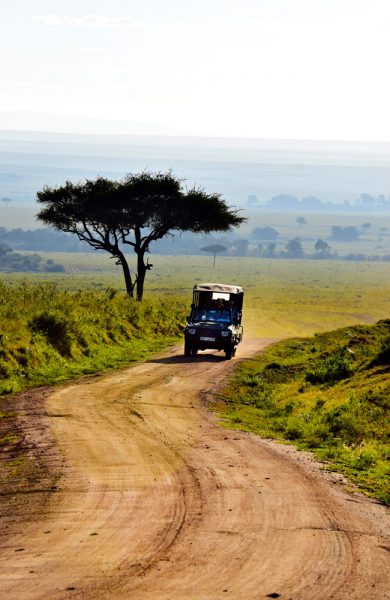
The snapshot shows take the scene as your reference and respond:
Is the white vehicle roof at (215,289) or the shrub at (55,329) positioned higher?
the white vehicle roof at (215,289)

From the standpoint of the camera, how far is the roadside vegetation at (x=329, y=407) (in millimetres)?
16609

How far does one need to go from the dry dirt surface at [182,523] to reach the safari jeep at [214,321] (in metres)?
16.3

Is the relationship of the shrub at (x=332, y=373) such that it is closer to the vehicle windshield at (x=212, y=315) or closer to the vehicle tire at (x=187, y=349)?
the vehicle tire at (x=187, y=349)

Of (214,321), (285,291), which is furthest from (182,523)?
(285,291)

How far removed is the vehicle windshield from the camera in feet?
122

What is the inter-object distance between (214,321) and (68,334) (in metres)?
6.98

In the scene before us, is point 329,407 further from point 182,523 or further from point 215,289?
point 215,289

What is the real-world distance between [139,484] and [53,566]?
404cm

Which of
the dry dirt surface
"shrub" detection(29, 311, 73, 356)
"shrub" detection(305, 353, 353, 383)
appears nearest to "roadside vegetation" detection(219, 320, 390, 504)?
"shrub" detection(305, 353, 353, 383)

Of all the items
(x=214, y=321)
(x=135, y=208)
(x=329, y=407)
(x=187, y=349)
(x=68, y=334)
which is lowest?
(x=187, y=349)

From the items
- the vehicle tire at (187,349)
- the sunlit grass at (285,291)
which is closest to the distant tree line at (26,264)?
the sunlit grass at (285,291)

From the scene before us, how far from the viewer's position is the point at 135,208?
61.7 metres

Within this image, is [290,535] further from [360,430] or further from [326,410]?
[326,410]

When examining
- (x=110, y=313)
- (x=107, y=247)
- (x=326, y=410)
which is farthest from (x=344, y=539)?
(x=107, y=247)
